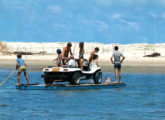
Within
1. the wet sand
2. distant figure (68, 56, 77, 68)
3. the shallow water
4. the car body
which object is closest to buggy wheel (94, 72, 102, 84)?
the car body

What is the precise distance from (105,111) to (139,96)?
165 inches

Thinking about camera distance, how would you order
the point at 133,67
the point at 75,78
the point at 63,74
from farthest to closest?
the point at 133,67 < the point at 75,78 < the point at 63,74

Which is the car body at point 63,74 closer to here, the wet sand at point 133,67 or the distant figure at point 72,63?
the distant figure at point 72,63

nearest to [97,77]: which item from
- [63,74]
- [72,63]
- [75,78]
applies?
[75,78]

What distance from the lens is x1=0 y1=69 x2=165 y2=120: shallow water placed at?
12.5 m

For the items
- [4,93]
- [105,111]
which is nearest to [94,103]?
[105,111]

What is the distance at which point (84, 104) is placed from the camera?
14891 mm

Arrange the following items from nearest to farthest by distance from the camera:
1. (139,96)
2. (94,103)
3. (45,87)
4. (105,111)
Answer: (105,111) → (94,103) → (139,96) → (45,87)

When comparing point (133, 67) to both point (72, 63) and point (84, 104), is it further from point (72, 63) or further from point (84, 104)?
point (84, 104)

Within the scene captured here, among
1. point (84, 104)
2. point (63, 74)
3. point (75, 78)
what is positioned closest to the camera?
point (84, 104)

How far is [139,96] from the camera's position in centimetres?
1738

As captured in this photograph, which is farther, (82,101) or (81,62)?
(81,62)

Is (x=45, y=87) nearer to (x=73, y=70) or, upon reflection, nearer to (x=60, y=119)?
(x=73, y=70)

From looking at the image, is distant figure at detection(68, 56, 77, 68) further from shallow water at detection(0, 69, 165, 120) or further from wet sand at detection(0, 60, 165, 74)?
wet sand at detection(0, 60, 165, 74)
